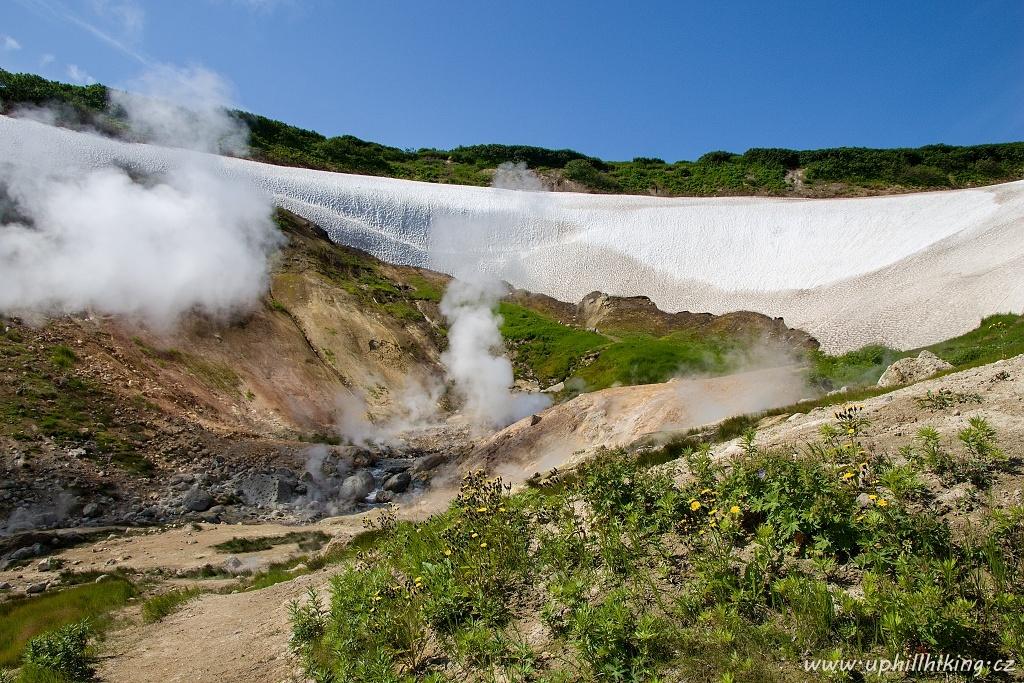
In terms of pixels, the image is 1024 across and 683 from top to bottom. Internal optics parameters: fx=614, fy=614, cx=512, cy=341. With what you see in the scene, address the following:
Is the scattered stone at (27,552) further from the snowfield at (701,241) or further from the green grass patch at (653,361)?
the snowfield at (701,241)

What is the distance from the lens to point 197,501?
53.4 ft

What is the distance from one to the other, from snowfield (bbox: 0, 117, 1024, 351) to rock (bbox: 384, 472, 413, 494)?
19075 mm

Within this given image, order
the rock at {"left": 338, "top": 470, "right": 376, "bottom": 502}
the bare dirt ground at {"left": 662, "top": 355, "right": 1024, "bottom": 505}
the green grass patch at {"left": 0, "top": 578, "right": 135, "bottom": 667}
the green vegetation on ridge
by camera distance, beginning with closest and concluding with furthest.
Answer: the bare dirt ground at {"left": 662, "top": 355, "right": 1024, "bottom": 505}
the green grass patch at {"left": 0, "top": 578, "right": 135, "bottom": 667}
the rock at {"left": 338, "top": 470, "right": 376, "bottom": 502}
the green vegetation on ridge

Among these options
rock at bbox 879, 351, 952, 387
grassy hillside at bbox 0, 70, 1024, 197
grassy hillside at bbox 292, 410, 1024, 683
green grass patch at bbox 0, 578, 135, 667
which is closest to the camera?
grassy hillside at bbox 292, 410, 1024, 683

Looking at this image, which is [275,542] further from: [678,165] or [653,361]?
[678,165]

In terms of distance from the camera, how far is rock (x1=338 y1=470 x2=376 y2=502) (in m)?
17.6

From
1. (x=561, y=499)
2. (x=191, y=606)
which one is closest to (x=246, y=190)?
(x=191, y=606)

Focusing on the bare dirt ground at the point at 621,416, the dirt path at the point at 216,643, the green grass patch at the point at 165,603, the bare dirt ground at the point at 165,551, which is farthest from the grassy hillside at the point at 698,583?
the bare dirt ground at the point at 621,416

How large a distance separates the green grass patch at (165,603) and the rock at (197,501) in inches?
238

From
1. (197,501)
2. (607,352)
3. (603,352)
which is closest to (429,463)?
(197,501)

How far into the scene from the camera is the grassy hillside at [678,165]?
201 ft

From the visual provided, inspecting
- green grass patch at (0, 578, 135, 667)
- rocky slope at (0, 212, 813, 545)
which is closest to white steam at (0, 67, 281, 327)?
rocky slope at (0, 212, 813, 545)

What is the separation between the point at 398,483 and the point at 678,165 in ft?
224

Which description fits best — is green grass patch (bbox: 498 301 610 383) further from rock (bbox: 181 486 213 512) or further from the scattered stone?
the scattered stone
